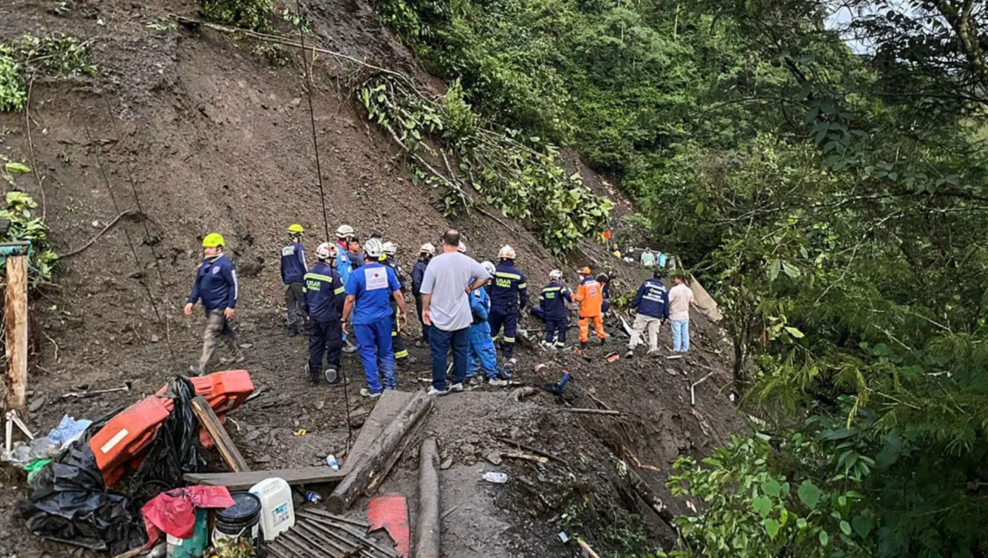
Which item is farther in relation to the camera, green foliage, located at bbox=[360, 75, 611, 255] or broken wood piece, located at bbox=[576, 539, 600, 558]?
green foliage, located at bbox=[360, 75, 611, 255]

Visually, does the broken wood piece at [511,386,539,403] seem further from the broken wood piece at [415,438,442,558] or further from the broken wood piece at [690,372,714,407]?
the broken wood piece at [690,372,714,407]

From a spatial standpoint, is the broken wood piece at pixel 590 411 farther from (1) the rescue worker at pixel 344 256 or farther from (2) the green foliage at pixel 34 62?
(2) the green foliage at pixel 34 62

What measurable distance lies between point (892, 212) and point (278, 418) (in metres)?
6.15

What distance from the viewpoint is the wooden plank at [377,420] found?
5.96 metres

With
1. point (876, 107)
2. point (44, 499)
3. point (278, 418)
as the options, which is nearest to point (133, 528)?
point (44, 499)

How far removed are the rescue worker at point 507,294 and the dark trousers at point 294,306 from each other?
291cm

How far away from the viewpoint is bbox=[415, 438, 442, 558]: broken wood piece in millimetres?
4902

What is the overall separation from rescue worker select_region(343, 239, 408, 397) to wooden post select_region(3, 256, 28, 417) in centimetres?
318

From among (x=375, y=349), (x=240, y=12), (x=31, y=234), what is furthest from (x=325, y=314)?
(x=240, y=12)

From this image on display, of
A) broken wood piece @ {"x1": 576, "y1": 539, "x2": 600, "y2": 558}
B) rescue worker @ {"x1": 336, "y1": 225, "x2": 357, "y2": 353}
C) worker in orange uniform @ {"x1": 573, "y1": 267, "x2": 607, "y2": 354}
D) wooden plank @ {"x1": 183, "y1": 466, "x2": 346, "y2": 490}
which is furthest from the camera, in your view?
worker in orange uniform @ {"x1": 573, "y1": 267, "x2": 607, "y2": 354}

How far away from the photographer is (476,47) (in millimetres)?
17453

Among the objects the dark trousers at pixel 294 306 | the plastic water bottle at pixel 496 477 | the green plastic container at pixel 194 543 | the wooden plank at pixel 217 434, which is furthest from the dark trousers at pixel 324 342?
the green plastic container at pixel 194 543

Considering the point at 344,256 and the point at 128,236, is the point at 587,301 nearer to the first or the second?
the point at 344,256

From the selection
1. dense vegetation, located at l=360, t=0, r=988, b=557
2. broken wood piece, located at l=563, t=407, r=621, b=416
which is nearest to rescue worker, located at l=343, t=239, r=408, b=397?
broken wood piece, located at l=563, t=407, r=621, b=416
